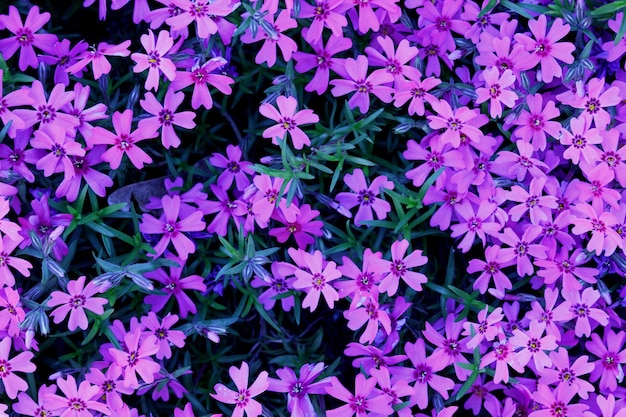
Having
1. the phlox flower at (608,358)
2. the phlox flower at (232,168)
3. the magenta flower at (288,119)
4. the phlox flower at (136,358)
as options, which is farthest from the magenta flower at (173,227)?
the phlox flower at (608,358)

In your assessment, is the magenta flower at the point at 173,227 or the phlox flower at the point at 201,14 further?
the magenta flower at the point at 173,227

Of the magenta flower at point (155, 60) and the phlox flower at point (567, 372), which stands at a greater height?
the magenta flower at point (155, 60)

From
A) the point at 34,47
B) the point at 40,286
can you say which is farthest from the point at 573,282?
the point at 34,47

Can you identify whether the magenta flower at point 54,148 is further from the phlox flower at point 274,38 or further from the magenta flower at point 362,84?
the magenta flower at point 362,84

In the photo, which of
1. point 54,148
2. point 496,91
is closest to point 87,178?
point 54,148

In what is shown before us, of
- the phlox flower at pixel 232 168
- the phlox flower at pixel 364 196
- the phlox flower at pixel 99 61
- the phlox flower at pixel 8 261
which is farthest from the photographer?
the phlox flower at pixel 232 168

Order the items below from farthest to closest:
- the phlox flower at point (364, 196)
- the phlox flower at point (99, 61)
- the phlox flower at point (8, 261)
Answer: the phlox flower at point (364, 196), the phlox flower at point (99, 61), the phlox flower at point (8, 261)

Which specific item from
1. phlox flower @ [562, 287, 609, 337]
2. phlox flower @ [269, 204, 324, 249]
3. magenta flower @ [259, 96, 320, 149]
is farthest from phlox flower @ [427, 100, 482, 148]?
phlox flower @ [562, 287, 609, 337]

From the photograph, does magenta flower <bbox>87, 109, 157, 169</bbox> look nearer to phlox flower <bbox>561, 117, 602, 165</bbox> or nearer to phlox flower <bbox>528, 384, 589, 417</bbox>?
phlox flower <bbox>561, 117, 602, 165</bbox>
